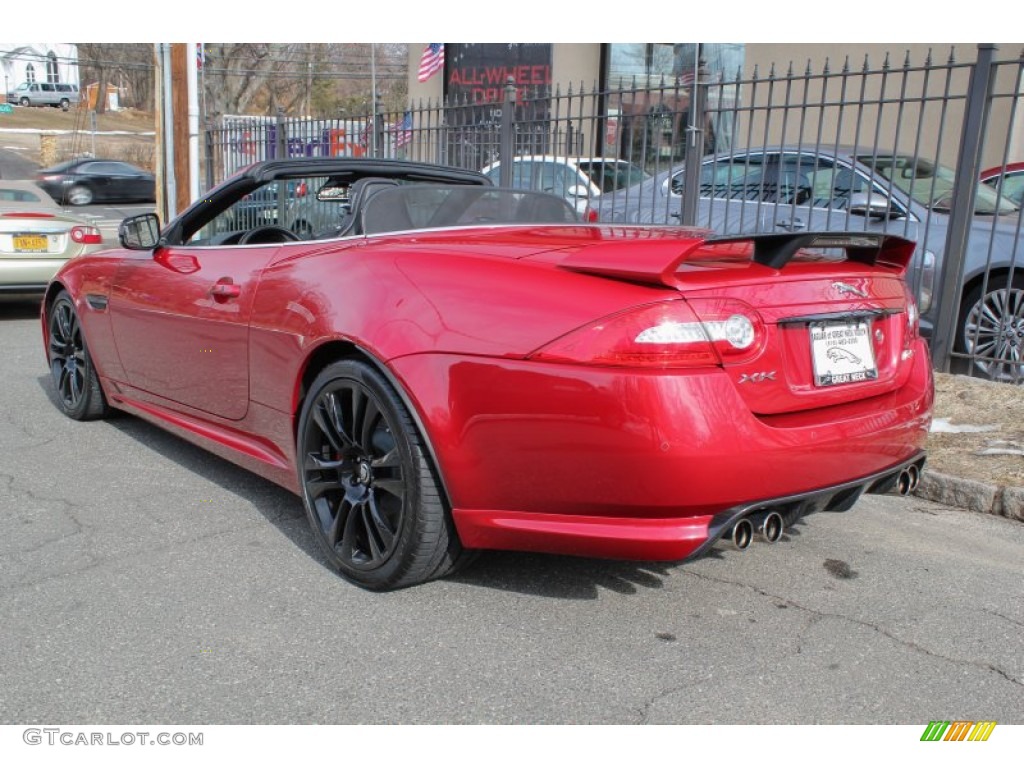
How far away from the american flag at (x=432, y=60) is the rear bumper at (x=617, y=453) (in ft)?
69.1

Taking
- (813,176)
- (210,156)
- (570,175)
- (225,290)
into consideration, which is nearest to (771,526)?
(225,290)

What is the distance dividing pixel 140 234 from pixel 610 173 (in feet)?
19.2

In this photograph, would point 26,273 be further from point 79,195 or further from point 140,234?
point 79,195

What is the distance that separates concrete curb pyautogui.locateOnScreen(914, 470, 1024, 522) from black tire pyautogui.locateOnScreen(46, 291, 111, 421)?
445 cm

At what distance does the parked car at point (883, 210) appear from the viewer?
6.49 m

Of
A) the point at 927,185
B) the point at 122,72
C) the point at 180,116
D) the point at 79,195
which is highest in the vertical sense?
the point at 122,72

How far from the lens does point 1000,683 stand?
2.78m

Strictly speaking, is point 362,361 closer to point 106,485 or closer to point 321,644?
point 321,644

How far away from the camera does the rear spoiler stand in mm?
2756

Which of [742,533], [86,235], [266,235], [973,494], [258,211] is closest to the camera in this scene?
[742,533]

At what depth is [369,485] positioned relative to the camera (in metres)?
3.36

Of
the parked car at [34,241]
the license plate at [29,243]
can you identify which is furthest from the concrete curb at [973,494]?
the license plate at [29,243]

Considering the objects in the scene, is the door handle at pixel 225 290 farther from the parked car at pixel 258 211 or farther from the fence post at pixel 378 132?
the fence post at pixel 378 132

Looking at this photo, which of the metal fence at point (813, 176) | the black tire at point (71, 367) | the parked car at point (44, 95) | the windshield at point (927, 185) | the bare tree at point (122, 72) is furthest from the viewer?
the parked car at point (44, 95)
